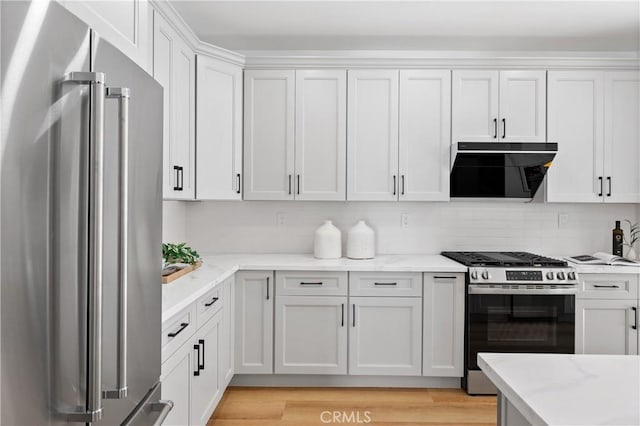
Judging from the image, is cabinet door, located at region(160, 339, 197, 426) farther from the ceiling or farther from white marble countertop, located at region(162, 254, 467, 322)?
the ceiling

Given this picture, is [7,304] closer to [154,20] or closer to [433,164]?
[154,20]

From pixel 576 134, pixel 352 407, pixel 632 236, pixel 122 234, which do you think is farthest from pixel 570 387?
pixel 632 236

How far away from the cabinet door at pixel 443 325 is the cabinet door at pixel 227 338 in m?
1.34

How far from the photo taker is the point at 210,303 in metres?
2.46

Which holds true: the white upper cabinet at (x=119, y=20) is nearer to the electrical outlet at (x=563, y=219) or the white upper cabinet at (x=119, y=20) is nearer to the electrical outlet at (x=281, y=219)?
the electrical outlet at (x=281, y=219)

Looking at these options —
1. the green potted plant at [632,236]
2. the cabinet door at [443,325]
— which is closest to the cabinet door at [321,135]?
the cabinet door at [443,325]

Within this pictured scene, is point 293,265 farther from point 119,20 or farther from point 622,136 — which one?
point 622,136

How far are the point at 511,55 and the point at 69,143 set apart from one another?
11.2 feet

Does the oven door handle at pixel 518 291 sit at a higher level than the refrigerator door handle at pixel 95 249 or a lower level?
lower

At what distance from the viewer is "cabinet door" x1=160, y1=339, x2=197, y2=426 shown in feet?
5.82

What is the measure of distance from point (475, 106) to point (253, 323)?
91.1 inches

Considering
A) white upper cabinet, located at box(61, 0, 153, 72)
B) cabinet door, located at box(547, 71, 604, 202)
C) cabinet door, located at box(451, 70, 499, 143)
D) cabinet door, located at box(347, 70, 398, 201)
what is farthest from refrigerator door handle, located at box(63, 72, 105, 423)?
cabinet door, located at box(547, 71, 604, 202)

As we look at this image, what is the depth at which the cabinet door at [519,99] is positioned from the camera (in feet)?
11.0

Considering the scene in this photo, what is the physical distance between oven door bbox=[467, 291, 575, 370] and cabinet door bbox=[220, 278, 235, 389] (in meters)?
1.63
